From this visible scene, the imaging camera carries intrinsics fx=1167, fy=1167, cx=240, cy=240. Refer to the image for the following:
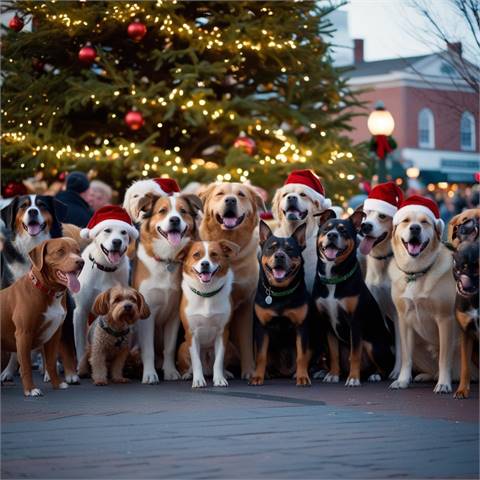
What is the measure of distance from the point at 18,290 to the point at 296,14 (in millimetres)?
9478

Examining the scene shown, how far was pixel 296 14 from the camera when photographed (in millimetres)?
18281

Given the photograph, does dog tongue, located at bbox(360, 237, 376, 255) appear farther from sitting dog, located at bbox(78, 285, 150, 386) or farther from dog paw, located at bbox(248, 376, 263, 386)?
sitting dog, located at bbox(78, 285, 150, 386)

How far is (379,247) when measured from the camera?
1170 centimetres

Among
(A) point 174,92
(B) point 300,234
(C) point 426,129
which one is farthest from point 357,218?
(C) point 426,129

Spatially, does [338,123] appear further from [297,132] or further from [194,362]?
[194,362]

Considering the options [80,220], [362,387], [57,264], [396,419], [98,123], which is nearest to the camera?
[396,419]

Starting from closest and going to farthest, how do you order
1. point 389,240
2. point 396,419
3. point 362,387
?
point 396,419
point 362,387
point 389,240

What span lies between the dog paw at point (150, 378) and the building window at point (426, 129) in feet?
181

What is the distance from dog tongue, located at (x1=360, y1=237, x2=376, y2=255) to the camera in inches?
456

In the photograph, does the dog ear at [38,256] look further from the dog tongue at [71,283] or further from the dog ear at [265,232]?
the dog ear at [265,232]

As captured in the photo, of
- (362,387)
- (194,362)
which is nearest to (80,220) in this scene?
(194,362)

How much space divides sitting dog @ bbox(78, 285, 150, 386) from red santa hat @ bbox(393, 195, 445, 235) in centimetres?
253

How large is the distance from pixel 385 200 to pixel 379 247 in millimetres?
523

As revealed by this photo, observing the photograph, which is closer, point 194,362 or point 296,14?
point 194,362
